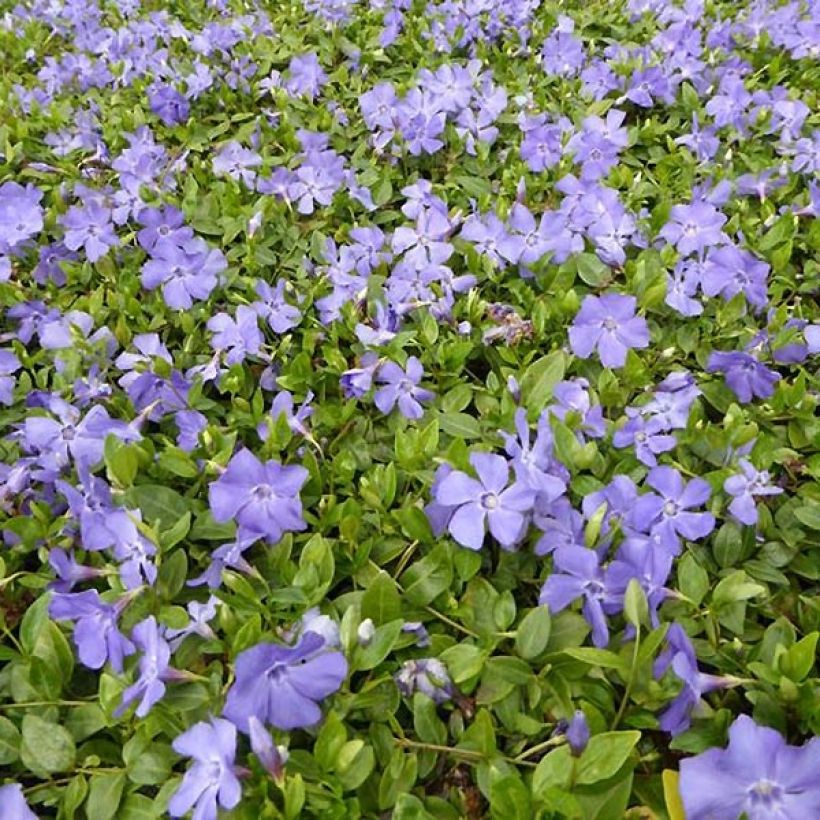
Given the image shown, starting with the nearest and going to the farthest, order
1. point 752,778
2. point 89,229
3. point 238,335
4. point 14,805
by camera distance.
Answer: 1. point 752,778
2. point 14,805
3. point 238,335
4. point 89,229

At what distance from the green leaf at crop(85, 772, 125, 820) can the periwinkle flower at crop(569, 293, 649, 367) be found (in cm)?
135

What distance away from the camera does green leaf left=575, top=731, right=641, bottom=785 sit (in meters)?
1.38

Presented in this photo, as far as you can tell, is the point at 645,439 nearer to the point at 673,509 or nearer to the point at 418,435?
the point at 673,509

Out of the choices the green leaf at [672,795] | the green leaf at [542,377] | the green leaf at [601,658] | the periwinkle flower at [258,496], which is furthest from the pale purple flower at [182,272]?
the green leaf at [672,795]

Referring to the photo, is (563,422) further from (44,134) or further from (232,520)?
(44,134)

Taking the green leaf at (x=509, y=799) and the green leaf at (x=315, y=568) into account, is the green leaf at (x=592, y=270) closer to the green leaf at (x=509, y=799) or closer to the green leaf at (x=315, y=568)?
the green leaf at (x=315, y=568)

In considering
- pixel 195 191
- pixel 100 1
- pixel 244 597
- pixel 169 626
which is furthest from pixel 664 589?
pixel 100 1

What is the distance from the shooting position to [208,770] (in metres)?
1.36

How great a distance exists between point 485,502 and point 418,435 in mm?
261

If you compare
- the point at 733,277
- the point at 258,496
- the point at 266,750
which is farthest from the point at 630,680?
the point at 733,277

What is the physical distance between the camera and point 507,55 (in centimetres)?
341

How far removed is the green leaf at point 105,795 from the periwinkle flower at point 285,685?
0.29m

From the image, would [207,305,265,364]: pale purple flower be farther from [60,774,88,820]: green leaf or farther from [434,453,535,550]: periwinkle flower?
[60,774,88,820]: green leaf

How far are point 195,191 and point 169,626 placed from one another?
1.59m
